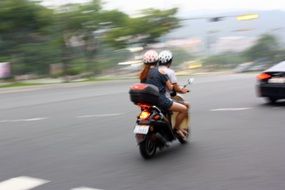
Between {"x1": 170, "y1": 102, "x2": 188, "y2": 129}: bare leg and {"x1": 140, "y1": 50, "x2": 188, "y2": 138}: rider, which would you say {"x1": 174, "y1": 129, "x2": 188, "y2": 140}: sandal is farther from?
{"x1": 140, "y1": 50, "x2": 188, "y2": 138}: rider

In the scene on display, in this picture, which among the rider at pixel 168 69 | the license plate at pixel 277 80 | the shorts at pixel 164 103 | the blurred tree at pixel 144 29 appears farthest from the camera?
the blurred tree at pixel 144 29

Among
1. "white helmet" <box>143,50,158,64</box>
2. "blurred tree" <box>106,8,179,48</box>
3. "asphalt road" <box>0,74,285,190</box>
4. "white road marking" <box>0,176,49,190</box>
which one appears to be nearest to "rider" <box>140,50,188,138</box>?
"white helmet" <box>143,50,158,64</box>

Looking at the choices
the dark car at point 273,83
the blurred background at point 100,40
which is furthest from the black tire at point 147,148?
the blurred background at point 100,40

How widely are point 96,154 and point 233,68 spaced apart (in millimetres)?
48539

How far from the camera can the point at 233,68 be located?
55844 mm

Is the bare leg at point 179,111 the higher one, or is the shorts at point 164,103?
the shorts at point 164,103

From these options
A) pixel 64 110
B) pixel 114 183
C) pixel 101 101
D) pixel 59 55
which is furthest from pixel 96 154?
pixel 59 55

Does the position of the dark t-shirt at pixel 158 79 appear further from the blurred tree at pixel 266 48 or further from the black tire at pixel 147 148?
the blurred tree at pixel 266 48

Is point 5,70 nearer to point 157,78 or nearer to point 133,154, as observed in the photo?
point 133,154

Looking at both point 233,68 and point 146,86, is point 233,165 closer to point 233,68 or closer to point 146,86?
point 146,86

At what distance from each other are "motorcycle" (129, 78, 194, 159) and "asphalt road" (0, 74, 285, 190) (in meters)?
0.20

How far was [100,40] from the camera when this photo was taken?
4388cm

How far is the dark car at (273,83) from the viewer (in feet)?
45.2

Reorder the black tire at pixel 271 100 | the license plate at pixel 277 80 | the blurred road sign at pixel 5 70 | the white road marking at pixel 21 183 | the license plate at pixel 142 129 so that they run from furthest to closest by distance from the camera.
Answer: the blurred road sign at pixel 5 70 → the black tire at pixel 271 100 → the license plate at pixel 277 80 → the license plate at pixel 142 129 → the white road marking at pixel 21 183
